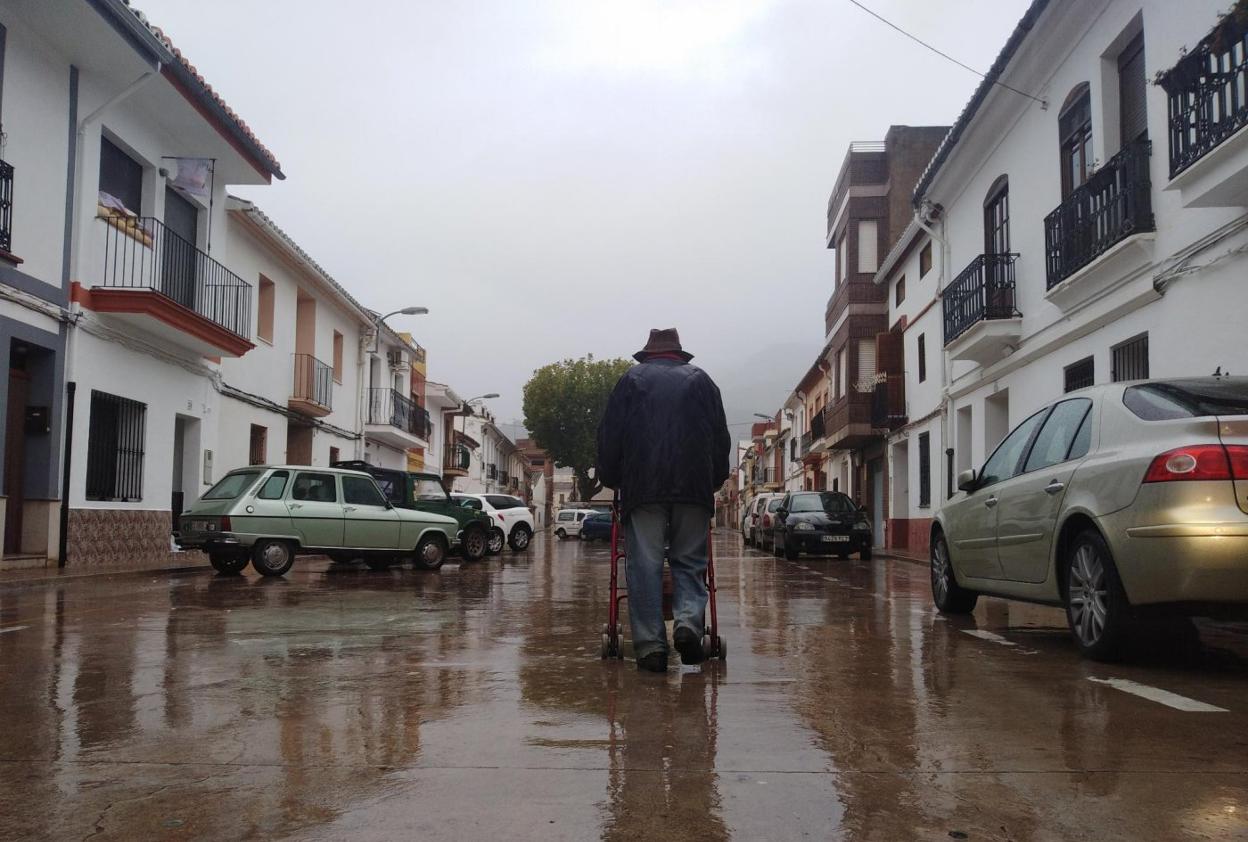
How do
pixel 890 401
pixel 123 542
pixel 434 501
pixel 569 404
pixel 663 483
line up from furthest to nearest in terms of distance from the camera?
1. pixel 569 404
2. pixel 890 401
3. pixel 434 501
4. pixel 123 542
5. pixel 663 483

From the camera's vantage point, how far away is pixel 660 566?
17.6ft

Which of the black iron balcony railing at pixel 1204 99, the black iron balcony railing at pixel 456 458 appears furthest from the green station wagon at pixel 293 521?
the black iron balcony railing at pixel 456 458

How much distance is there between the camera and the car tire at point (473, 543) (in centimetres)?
1945

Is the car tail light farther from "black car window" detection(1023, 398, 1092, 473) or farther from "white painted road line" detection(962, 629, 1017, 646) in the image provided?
"white painted road line" detection(962, 629, 1017, 646)

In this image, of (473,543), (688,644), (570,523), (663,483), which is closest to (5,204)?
(473,543)

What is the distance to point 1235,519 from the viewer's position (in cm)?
501

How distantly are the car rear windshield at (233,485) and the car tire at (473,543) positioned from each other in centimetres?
620

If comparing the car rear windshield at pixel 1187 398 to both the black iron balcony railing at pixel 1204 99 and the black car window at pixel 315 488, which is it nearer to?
the black iron balcony railing at pixel 1204 99

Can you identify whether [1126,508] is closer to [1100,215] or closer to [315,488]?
[1100,215]

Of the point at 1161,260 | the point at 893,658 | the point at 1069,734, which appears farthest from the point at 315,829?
the point at 1161,260

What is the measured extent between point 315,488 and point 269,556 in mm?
1207

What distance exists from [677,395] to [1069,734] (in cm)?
248

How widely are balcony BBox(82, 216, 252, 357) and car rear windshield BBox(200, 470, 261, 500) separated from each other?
3.20 m

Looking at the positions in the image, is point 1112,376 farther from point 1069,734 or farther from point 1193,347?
point 1069,734
